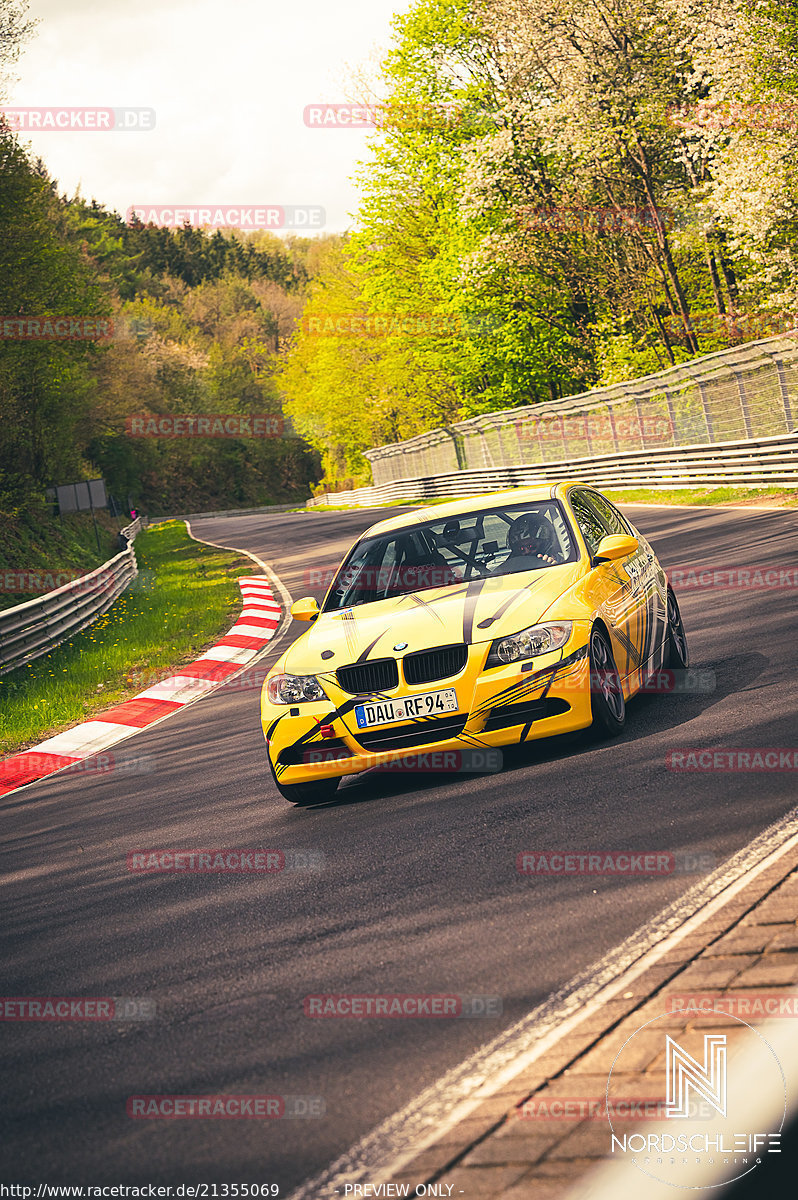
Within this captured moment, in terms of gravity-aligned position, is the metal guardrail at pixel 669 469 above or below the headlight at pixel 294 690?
above

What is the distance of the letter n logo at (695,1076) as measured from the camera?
2.90 meters

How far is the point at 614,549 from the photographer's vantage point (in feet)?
23.9

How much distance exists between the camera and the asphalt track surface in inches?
131

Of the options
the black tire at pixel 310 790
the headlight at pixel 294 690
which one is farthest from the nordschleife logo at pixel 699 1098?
the black tire at pixel 310 790

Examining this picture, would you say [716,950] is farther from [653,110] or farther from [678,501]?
[653,110]

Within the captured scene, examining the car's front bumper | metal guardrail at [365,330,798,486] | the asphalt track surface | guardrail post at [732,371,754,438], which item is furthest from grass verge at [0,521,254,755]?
metal guardrail at [365,330,798,486]

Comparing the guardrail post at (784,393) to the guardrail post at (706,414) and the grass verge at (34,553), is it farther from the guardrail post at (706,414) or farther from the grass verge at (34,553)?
the grass verge at (34,553)

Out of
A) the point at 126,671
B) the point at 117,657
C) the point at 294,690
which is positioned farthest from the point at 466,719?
the point at 117,657

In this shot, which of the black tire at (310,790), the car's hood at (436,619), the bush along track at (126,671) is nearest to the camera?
the car's hood at (436,619)

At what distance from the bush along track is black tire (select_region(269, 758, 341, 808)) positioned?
4.26 m

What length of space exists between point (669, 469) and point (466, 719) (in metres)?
21.0

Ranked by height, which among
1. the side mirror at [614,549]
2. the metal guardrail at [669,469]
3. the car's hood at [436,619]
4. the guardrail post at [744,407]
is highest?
the guardrail post at [744,407]

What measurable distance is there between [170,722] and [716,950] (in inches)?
338

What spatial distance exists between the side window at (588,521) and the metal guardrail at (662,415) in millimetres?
13467
